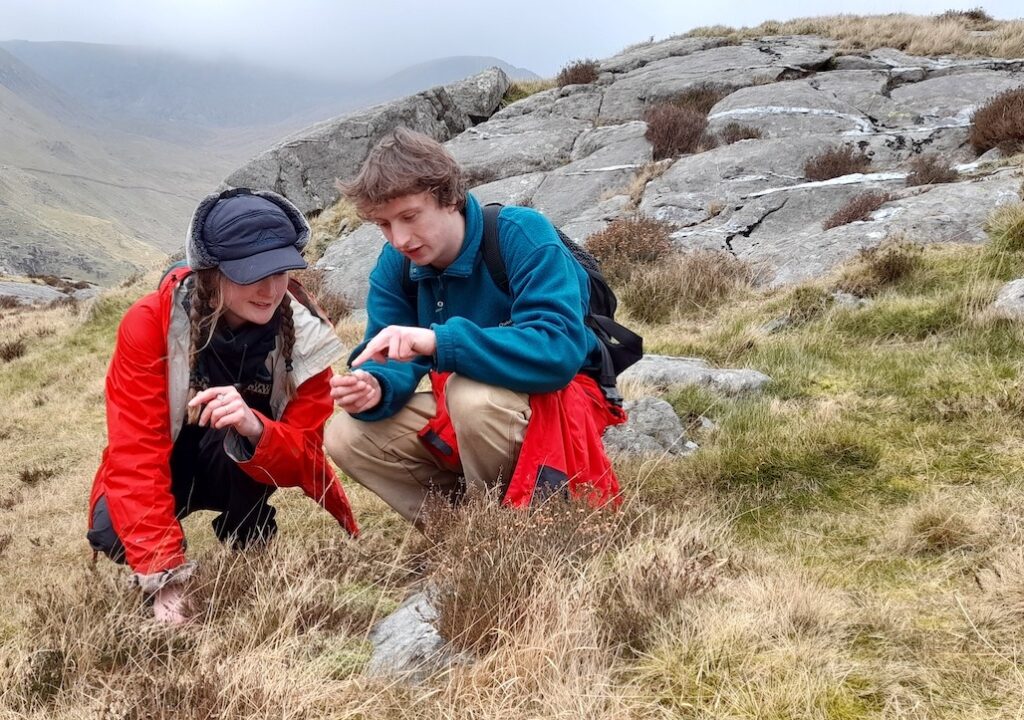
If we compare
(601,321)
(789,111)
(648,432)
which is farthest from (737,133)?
(601,321)

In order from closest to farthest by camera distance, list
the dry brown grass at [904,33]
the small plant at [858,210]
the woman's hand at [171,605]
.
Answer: the woman's hand at [171,605] → the small plant at [858,210] → the dry brown grass at [904,33]

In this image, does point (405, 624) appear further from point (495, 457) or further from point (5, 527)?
point (5, 527)

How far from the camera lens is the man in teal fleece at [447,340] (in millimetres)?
2586

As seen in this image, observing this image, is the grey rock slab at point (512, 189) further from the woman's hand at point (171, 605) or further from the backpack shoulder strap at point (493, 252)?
the woman's hand at point (171, 605)

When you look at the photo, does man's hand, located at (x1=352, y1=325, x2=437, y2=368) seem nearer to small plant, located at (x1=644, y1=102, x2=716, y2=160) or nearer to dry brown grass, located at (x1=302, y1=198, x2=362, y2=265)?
small plant, located at (x1=644, y1=102, x2=716, y2=160)

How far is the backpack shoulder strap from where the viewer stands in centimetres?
283

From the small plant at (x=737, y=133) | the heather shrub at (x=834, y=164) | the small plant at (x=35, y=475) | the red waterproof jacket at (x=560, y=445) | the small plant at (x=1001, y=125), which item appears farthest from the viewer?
the small plant at (x=737, y=133)

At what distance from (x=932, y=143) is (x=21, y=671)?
1273cm

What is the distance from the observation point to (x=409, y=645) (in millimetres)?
2035

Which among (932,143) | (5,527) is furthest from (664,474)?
(932,143)

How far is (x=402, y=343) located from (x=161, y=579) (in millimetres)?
1057

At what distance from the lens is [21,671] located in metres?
1.97

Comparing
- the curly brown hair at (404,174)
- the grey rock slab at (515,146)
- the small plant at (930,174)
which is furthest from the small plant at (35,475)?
the grey rock slab at (515,146)

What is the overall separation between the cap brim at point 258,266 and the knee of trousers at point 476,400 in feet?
2.20
